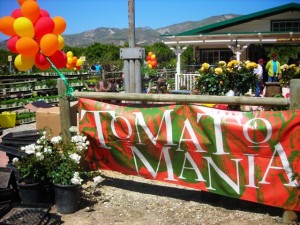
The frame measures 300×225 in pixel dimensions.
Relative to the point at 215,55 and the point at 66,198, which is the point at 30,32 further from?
the point at 215,55

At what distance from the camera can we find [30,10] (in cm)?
512

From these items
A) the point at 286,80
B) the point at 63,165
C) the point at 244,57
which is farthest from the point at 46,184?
the point at 244,57

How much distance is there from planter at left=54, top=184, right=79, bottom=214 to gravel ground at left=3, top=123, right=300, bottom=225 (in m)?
0.07

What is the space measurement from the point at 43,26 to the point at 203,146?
10.1 ft

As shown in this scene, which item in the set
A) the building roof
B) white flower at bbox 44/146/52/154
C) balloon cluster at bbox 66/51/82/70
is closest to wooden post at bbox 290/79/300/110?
white flower at bbox 44/146/52/154

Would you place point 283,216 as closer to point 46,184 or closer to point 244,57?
point 46,184

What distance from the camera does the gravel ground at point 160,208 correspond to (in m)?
3.66

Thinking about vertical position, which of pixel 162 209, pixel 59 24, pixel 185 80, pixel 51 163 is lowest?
pixel 162 209

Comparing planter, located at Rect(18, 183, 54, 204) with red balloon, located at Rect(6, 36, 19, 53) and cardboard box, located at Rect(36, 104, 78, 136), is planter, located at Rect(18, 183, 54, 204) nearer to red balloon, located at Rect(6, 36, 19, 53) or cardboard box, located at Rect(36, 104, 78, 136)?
cardboard box, located at Rect(36, 104, 78, 136)

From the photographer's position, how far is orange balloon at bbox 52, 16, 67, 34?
5.64m

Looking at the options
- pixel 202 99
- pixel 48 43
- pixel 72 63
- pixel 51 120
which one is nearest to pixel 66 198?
pixel 202 99

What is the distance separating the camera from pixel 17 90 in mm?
13734

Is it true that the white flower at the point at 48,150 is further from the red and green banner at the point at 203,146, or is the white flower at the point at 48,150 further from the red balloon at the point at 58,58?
the red balloon at the point at 58,58

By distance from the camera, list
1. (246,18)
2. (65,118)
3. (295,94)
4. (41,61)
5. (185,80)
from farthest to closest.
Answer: (246,18) → (185,80) → (41,61) → (65,118) → (295,94)
